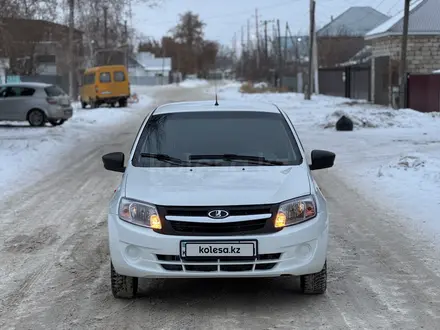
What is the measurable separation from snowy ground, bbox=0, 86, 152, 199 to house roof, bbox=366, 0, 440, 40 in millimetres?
16593

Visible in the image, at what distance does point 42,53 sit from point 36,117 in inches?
1019

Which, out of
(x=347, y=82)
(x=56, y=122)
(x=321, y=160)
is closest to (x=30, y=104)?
(x=56, y=122)

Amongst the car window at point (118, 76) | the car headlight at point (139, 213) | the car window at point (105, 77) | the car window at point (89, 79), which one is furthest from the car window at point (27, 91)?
the car headlight at point (139, 213)

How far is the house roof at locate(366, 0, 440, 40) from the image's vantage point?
33438mm

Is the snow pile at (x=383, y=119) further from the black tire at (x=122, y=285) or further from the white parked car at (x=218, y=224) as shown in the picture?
the black tire at (x=122, y=285)

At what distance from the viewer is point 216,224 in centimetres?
454

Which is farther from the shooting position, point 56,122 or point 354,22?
point 354,22

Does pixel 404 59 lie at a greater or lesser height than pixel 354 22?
lesser

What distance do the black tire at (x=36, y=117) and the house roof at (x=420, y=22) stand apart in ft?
65.0

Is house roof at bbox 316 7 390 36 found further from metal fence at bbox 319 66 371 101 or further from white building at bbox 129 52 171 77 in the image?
white building at bbox 129 52 171 77

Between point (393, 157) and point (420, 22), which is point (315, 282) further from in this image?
point (420, 22)

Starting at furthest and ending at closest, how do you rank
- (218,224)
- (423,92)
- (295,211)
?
(423,92)
(295,211)
(218,224)

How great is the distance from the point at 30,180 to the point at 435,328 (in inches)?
344

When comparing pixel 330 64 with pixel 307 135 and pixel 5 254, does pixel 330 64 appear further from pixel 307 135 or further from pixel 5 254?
pixel 5 254
